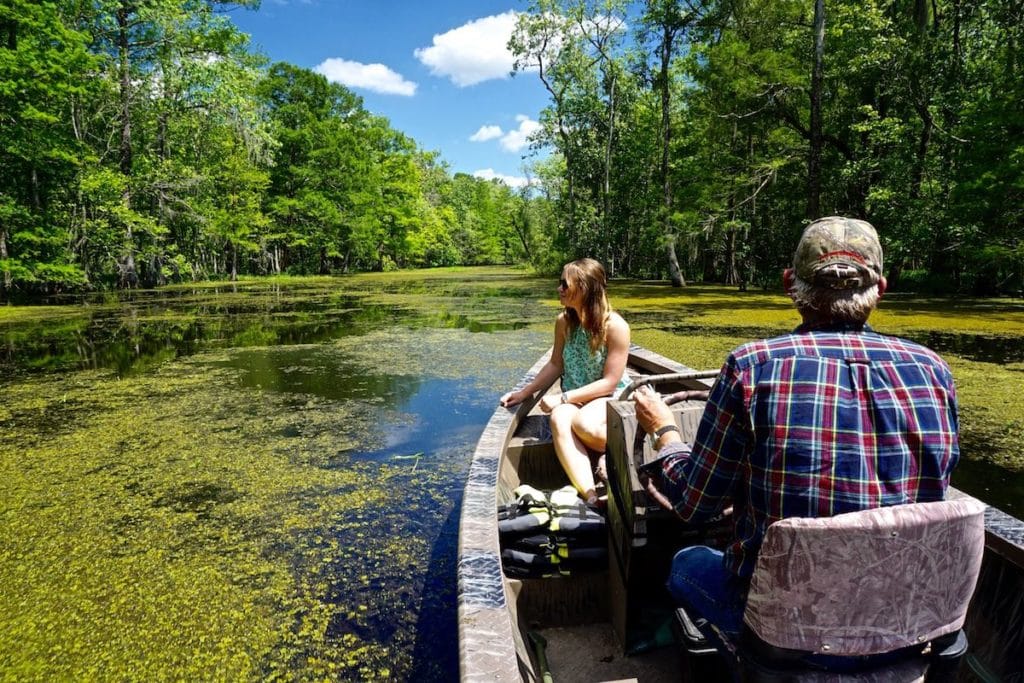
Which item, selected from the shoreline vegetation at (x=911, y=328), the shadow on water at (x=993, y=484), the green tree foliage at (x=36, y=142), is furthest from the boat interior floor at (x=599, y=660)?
the green tree foliage at (x=36, y=142)

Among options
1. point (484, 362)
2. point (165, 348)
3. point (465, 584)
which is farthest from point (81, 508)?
point (165, 348)

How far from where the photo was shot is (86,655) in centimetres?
184

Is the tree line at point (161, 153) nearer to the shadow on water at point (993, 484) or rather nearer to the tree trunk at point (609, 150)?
the tree trunk at point (609, 150)

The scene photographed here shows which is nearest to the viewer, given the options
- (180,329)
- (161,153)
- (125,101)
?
(180,329)

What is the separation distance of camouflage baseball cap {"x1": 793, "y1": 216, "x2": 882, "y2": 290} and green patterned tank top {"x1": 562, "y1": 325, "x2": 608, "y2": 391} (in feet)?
5.40

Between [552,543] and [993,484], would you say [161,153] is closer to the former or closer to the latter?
[552,543]

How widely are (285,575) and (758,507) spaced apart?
1984mm

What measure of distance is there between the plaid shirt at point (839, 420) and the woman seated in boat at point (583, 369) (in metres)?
1.22

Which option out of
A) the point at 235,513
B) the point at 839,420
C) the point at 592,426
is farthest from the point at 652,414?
→ the point at 235,513

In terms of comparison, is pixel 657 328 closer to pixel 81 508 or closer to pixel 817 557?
pixel 81 508

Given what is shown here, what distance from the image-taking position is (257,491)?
3.15 meters

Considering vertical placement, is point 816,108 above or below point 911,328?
above

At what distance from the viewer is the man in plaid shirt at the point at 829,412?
916 millimetres

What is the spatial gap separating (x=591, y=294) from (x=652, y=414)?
4.18 feet
